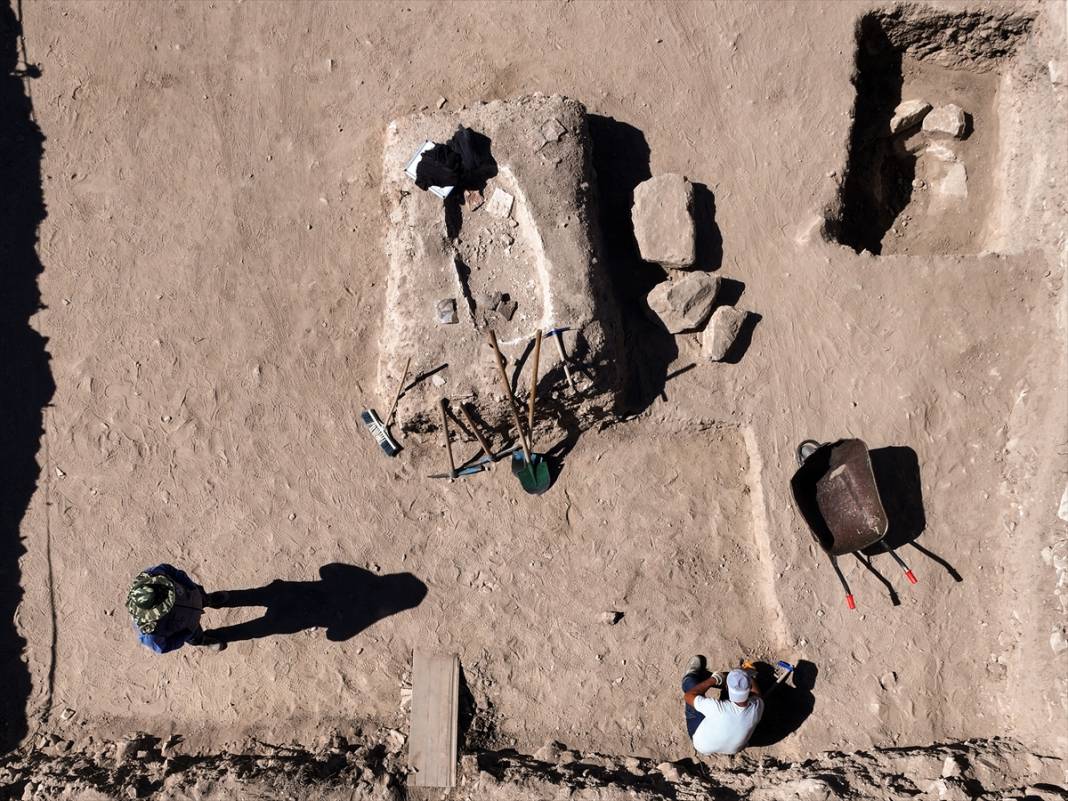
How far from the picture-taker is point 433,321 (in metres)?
5.77

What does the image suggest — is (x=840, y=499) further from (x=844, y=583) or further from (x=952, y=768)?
(x=952, y=768)

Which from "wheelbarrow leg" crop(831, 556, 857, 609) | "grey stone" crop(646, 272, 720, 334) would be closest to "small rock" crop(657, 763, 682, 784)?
"wheelbarrow leg" crop(831, 556, 857, 609)

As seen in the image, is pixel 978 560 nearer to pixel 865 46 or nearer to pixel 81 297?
pixel 865 46

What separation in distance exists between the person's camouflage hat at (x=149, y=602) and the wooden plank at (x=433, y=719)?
206 centimetres

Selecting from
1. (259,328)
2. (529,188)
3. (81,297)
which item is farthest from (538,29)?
(81,297)

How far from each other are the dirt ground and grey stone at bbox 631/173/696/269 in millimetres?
304

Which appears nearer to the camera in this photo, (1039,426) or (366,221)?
(1039,426)

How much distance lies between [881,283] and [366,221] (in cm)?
471

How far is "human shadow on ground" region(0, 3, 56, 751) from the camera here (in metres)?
6.26

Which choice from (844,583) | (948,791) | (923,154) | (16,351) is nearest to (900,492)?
(844,583)

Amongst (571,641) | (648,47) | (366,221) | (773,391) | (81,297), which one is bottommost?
(571,641)

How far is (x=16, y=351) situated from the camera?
6.46m

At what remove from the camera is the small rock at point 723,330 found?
19.7ft

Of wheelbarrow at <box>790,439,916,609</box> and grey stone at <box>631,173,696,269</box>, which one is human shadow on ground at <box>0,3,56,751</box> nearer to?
grey stone at <box>631,173,696,269</box>
